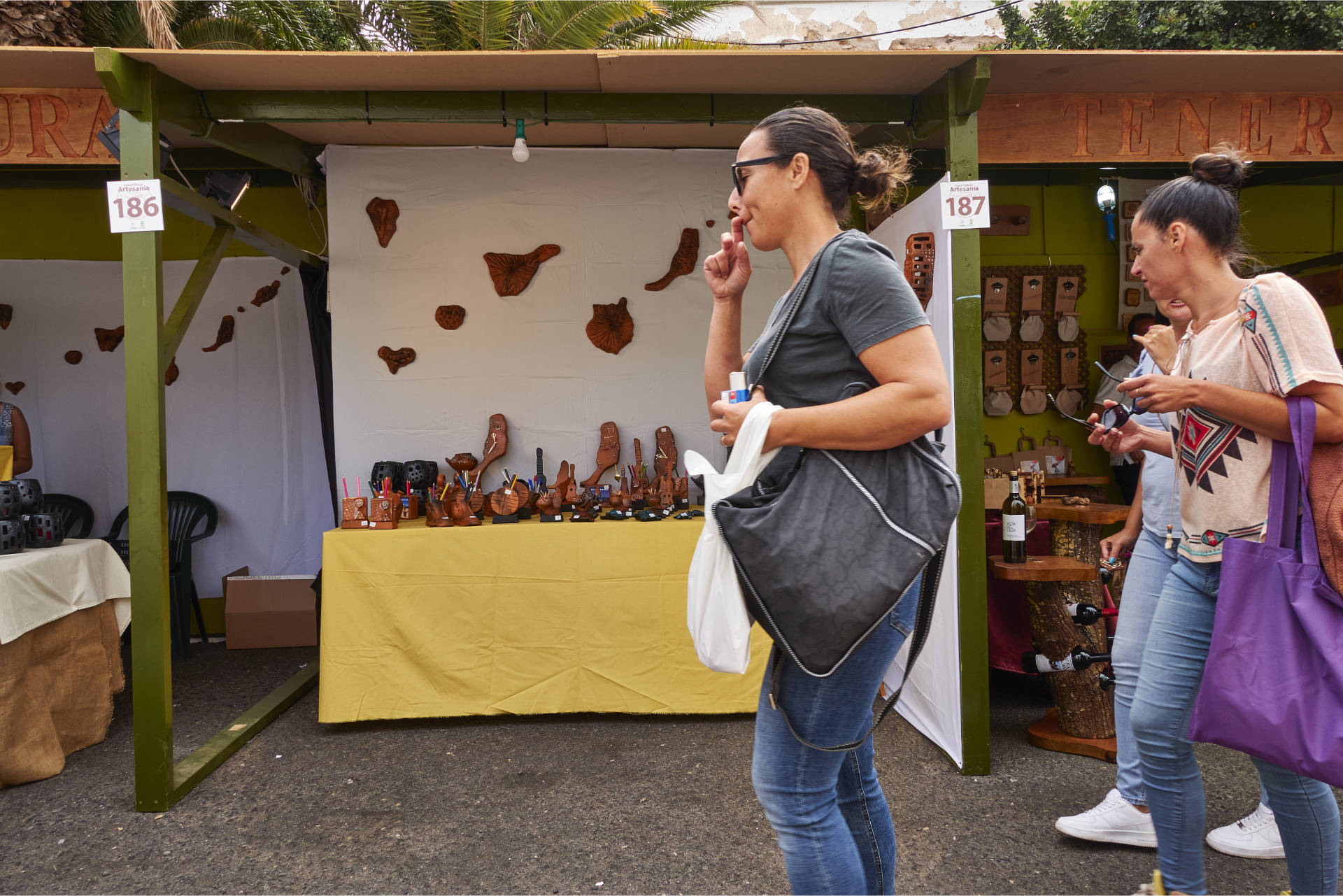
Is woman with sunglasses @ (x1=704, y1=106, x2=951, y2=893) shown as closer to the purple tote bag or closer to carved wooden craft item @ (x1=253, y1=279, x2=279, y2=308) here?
the purple tote bag

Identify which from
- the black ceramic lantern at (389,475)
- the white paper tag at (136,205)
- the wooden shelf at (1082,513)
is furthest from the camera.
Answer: the black ceramic lantern at (389,475)

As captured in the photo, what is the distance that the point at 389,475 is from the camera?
3686 mm

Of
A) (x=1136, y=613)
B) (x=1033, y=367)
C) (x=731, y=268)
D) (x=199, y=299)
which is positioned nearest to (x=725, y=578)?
(x=731, y=268)

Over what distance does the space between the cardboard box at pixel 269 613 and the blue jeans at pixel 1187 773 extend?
406 centimetres

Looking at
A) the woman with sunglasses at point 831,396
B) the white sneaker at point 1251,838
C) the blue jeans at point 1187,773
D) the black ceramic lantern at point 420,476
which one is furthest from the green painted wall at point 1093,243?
the woman with sunglasses at point 831,396

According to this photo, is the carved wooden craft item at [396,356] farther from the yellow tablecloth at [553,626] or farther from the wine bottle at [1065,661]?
the wine bottle at [1065,661]

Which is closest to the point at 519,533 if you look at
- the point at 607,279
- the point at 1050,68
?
the point at 607,279

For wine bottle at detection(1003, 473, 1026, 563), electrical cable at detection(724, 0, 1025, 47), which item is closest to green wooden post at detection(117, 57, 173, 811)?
wine bottle at detection(1003, 473, 1026, 563)

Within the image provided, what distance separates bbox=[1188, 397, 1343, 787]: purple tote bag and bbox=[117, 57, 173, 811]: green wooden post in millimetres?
2831

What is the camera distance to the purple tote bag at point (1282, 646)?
133 cm

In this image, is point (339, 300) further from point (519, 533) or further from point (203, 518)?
point (203, 518)

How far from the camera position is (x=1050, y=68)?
9.29ft

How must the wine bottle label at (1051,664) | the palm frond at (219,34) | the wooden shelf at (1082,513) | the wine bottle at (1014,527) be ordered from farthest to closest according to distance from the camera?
the palm frond at (219,34) < the wooden shelf at (1082,513) < the wine bottle at (1014,527) < the wine bottle label at (1051,664)

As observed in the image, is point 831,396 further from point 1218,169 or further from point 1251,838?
point 1251,838
